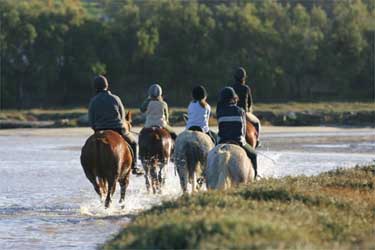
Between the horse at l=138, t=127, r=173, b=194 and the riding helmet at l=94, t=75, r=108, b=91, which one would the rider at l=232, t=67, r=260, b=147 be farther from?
the riding helmet at l=94, t=75, r=108, b=91

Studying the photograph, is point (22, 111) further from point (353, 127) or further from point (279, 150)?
point (279, 150)

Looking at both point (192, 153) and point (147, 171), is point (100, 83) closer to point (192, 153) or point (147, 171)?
point (192, 153)

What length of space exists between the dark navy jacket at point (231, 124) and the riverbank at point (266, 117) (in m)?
32.9

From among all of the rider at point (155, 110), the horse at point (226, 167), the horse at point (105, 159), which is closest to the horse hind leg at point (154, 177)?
the rider at point (155, 110)

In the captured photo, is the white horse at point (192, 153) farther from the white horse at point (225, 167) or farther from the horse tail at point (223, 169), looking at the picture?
the horse tail at point (223, 169)

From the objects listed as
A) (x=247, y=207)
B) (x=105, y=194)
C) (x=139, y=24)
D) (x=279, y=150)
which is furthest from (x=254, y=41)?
(x=247, y=207)

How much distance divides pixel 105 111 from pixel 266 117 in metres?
36.0

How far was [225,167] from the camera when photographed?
15.7 meters

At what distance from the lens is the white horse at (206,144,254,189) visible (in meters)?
15.6

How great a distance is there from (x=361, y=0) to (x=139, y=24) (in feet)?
50.1

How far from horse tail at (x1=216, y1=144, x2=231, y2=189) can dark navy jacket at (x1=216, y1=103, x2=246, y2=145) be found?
1487 millimetres

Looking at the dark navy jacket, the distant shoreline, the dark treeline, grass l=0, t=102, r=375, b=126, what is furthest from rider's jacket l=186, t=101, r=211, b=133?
the dark treeline

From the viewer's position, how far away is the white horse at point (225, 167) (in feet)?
51.3

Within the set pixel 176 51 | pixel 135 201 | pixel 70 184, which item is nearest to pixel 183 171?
pixel 135 201
